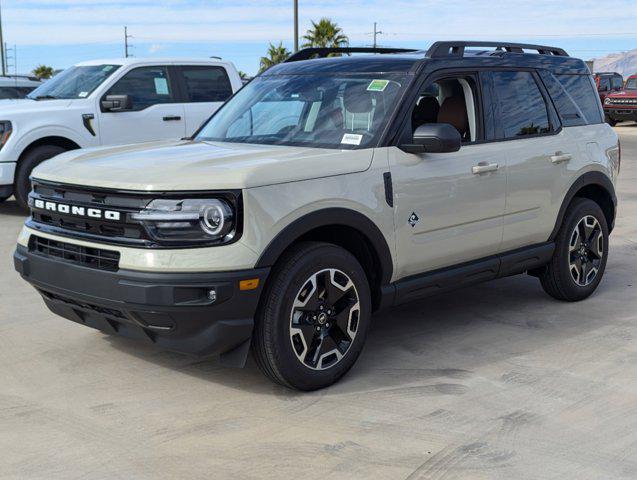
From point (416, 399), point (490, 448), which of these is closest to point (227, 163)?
point (416, 399)

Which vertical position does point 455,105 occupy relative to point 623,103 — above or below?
above

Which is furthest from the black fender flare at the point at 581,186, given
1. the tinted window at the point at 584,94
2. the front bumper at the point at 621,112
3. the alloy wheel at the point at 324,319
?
the front bumper at the point at 621,112

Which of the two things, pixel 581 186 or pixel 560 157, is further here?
pixel 581 186

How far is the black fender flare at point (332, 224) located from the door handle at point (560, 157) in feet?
5.83

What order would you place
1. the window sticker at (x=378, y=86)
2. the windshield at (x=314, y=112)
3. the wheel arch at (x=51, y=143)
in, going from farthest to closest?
the wheel arch at (x=51, y=143)
the window sticker at (x=378, y=86)
the windshield at (x=314, y=112)

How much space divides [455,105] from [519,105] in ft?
1.79

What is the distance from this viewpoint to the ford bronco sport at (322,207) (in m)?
4.08

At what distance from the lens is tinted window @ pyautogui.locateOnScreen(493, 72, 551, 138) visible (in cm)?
570

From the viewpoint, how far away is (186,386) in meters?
4.59

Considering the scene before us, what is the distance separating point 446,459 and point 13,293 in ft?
13.4

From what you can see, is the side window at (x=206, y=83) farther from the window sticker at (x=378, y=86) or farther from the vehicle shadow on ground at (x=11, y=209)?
the window sticker at (x=378, y=86)

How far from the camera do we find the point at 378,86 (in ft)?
16.8

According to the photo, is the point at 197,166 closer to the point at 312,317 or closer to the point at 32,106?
the point at 312,317

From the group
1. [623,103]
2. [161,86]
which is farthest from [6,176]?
[623,103]
